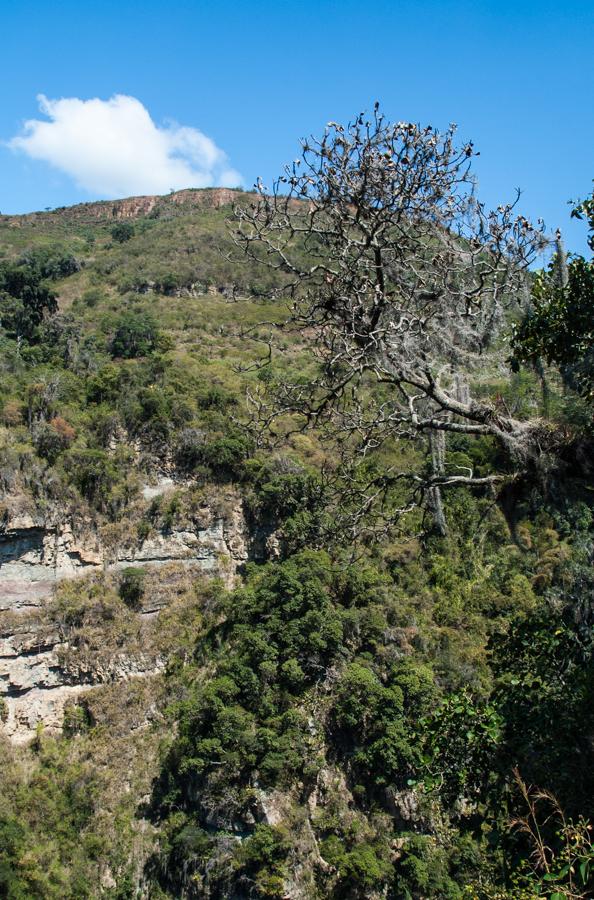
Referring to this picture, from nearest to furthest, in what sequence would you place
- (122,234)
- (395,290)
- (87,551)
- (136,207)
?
1. (395,290)
2. (87,551)
3. (122,234)
4. (136,207)

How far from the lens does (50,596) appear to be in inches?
843

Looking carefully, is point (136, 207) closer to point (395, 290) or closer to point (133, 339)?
point (133, 339)

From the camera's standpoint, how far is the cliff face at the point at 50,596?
2011 centimetres

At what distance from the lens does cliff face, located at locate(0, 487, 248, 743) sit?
20.1 m

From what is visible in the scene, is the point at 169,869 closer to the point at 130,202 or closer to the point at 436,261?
the point at 436,261

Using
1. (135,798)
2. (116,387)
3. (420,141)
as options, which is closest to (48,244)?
(116,387)

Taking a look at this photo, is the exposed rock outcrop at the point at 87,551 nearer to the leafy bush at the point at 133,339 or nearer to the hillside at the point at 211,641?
the hillside at the point at 211,641

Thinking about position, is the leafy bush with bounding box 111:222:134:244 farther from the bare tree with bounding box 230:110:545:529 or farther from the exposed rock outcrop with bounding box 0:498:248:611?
the bare tree with bounding box 230:110:545:529

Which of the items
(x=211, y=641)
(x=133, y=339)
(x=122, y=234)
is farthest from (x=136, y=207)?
(x=211, y=641)


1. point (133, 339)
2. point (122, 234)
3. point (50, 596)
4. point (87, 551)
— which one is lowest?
point (50, 596)

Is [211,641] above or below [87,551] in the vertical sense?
below

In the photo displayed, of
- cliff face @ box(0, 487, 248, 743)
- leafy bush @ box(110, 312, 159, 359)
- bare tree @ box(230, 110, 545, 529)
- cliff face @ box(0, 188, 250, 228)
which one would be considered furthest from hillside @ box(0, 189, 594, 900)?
cliff face @ box(0, 188, 250, 228)

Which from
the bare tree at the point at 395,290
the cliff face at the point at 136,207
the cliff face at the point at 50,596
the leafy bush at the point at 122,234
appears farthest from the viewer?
the cliff face at the point at 136,207

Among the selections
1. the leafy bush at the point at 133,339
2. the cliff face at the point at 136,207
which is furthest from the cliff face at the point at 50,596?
the cliff face at the point at 136,207
